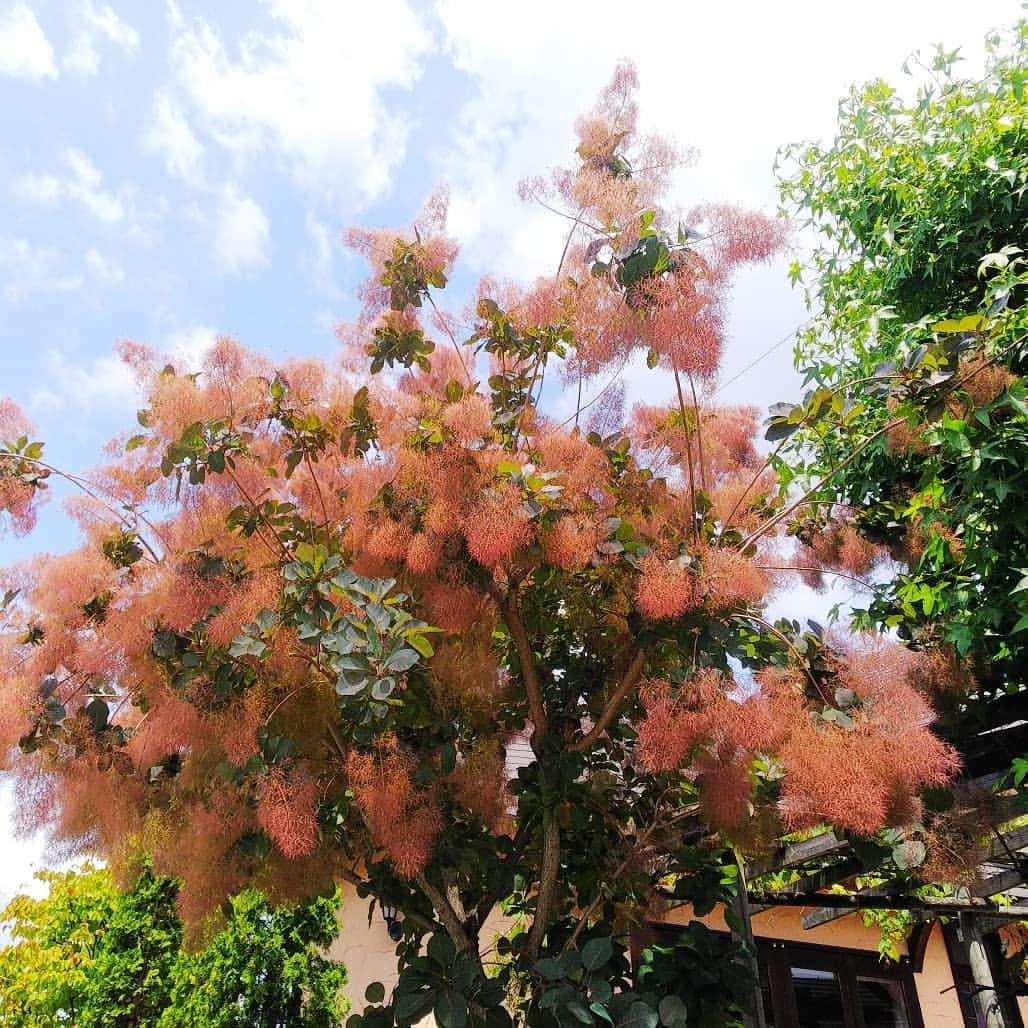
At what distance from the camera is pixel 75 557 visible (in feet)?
9.72

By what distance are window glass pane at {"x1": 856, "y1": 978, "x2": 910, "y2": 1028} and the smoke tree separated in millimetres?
4571

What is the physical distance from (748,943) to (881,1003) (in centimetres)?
470

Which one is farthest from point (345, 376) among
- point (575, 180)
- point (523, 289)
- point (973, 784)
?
point (973, 784)

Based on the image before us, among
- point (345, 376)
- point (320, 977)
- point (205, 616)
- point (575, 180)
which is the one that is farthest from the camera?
point (320, 977)

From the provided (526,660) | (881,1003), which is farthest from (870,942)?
(526,660)

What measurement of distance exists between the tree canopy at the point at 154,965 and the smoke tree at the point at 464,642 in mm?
2829

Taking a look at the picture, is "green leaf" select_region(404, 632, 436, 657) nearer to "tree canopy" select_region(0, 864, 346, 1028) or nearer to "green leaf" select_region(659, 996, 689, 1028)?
"green leaf" select_region(659, 996, 689, 1028)

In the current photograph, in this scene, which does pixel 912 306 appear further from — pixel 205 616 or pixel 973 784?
pixel 205 616

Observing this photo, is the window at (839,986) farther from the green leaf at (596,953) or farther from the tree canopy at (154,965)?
the green leaf at (596,953)

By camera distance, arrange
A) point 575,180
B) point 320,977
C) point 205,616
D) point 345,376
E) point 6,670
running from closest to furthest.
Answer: point 205,616, point 6,670, point 575,180, point 345,376, point 320,977

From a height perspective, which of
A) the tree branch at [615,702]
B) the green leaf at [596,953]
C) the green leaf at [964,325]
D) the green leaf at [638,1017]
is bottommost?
the green leaf at [638,1017]

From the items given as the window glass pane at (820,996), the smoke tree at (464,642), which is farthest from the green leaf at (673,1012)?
the window glass pane at (820,996)

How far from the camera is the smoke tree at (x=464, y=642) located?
8.45 ft

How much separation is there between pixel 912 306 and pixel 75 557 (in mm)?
3936
